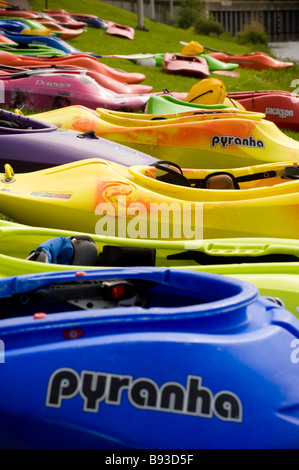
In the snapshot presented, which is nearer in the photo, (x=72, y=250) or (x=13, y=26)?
(x=72, y=250)

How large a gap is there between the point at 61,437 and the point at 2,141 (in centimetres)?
288

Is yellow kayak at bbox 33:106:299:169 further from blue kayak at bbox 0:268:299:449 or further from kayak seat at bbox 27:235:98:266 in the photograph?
blue kayak at bbox 0:268:299:449

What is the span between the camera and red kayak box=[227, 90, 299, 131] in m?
7.21

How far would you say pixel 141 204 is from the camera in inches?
133

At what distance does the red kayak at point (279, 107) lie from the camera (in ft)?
23.6

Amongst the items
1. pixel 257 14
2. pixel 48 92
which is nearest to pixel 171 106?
pixel 48 92

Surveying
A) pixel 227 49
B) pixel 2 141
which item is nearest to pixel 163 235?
pixel 2 141

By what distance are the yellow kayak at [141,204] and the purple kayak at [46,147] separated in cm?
48

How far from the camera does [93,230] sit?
11.2 feet

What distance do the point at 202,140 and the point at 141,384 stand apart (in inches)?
143

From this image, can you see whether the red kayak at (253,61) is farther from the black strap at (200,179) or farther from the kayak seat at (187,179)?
the kayak seat at (187,179)

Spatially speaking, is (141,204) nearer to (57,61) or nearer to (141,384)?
(141,384)

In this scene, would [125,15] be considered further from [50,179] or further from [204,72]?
[50,179]

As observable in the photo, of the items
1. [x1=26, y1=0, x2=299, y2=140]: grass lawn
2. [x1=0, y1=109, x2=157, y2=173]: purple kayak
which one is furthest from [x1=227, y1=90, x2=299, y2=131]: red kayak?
[x1=0, y1=109, x2=157, y2=173]: purple kayak
